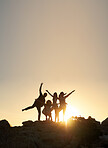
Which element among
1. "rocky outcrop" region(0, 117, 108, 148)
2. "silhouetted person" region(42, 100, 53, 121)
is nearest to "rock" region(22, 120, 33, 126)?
"rocky outcrop" region(0, 117, 108, 148)

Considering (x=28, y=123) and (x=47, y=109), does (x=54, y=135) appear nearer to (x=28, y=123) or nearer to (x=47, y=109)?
(x=47, y=109)

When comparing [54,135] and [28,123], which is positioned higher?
[28,123]

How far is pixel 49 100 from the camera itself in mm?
26625

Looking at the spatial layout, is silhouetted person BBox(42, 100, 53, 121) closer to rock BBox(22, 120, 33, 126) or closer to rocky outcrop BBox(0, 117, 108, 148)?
rocky outcrop BBox(0, 117, 108, 148)

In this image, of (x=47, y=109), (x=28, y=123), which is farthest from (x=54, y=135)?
(x=28, y=123)

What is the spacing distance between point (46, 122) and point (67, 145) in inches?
168

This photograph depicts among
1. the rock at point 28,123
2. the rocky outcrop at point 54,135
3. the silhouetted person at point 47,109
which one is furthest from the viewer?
the rock at point 28,123

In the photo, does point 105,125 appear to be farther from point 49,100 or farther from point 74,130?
point 49,100

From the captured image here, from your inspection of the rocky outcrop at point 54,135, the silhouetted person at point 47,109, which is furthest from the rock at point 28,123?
the silhouetted person at point 47,109

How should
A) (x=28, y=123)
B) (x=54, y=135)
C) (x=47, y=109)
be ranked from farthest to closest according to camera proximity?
(x=28, y=123)
(x=47, y=109)
(x=54, y=135)

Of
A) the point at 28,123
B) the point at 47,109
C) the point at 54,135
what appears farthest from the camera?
the point at 28,123

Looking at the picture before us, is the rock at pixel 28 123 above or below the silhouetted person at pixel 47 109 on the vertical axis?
below

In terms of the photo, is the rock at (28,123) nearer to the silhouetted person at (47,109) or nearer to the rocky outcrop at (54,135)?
the rocky outcrop at (54,135)

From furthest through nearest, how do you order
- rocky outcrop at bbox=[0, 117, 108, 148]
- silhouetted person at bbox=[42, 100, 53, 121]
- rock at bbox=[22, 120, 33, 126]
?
rock at bbox=[22, 120, 33, 126]
silhouetted person at bbox=[42, 100, 53, 121]
rocky outcrop at bbox=[0, 117, 108, 148]
